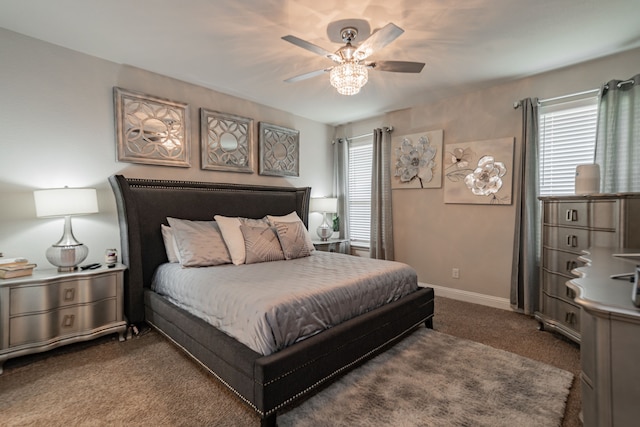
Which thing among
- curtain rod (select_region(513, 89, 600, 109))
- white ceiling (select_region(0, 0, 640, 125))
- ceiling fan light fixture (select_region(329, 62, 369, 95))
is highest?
white ceiling (select_region(0, 0, 640, 125))

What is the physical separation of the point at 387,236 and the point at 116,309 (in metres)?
3.44

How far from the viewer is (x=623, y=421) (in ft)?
2.90

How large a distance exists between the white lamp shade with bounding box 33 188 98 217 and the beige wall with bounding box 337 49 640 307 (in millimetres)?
3473

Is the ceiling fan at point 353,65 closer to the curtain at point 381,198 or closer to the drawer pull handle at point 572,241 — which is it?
the drawer pull handle at point 572,241

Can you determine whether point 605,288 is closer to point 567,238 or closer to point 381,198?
point 567,238

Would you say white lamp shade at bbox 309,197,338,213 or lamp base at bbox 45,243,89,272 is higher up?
white lamp shade at bbox 309,197,338,213

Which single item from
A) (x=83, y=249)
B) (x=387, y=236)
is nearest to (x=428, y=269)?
(x=387, y=236)

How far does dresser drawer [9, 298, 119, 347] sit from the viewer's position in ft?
7.23

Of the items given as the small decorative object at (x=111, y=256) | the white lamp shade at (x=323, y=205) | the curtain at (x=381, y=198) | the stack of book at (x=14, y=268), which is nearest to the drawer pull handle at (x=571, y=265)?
the curtain at (x=381, y=198)

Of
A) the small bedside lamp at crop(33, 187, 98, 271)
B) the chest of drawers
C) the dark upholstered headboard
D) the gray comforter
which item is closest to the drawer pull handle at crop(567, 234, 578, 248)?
the chest of drawers

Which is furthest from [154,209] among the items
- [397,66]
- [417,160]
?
[417,160]

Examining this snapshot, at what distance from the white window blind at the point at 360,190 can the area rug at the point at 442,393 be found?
8.91ft

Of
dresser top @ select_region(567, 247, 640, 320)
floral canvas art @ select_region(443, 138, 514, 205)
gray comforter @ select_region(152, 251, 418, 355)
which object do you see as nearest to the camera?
dresser top @ select_region(567, 247, 640, 320)

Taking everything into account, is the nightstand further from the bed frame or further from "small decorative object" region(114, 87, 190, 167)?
"small decorative object" region(114, 87, 190, 167)
